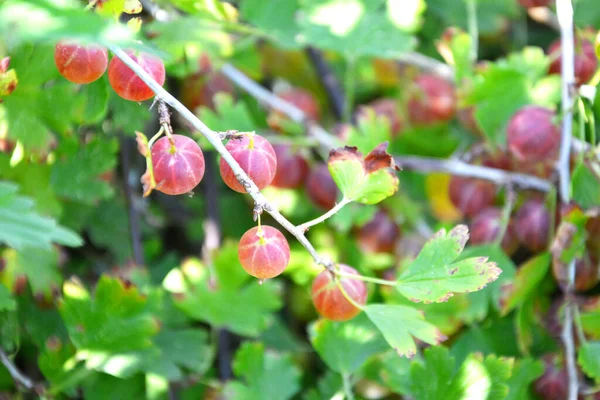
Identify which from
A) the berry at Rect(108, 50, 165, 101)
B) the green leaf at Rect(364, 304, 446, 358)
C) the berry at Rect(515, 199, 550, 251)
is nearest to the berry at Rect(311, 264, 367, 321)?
the green leaf at Rect(364, 304, 446, 358)

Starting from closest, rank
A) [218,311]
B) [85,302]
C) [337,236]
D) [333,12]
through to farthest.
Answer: [85,302] < [218,311] < [333,12] < [337,236]

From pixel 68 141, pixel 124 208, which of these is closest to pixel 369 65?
pixel 124 208

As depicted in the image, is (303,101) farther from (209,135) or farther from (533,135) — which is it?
(209,135)

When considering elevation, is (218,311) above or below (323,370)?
above

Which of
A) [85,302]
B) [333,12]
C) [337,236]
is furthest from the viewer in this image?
[337,236]

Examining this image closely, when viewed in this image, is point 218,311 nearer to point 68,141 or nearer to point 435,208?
point 68,141

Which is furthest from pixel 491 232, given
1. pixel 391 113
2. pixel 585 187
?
pixel 391 113

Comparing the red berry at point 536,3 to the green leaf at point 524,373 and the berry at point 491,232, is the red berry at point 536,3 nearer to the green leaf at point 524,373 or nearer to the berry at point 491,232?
the berry at point 491,232
